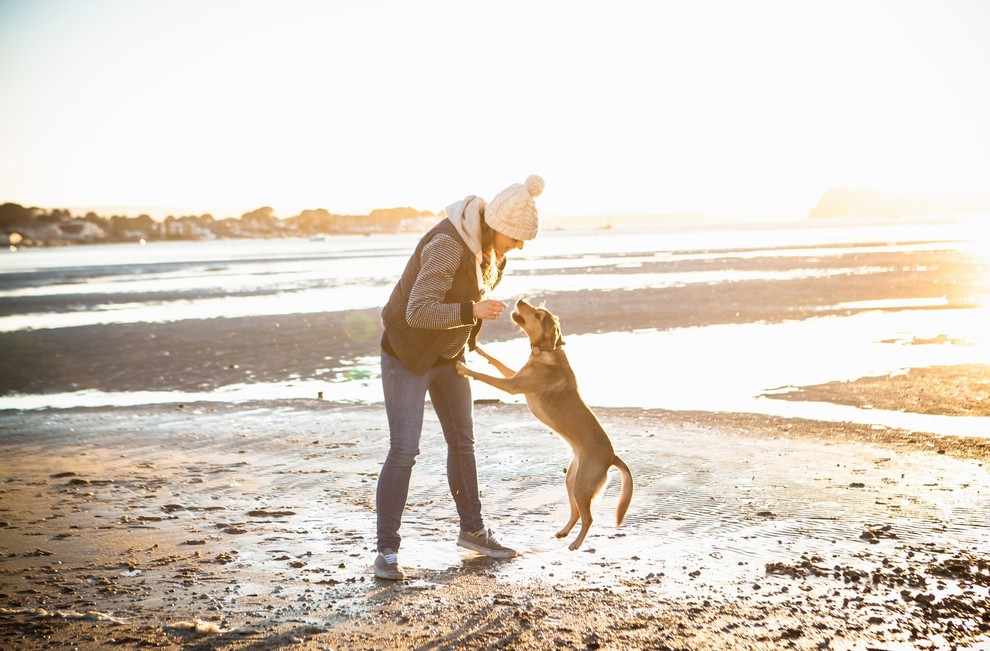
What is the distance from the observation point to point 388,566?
514 centimetres

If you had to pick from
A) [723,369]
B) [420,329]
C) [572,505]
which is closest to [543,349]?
[572,505]

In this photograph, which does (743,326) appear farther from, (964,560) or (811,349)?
(964,560)

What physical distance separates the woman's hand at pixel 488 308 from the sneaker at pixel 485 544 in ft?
4.73

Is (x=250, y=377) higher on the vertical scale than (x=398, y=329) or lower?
lower

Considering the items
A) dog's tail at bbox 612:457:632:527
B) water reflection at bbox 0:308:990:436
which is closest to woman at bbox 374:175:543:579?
dog's tail at bbox 612:457:632:527

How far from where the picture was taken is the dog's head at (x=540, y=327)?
19.7ft

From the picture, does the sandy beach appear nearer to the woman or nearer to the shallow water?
the woman

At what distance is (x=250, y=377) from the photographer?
1359cm

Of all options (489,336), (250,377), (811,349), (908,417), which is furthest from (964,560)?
(489,336)

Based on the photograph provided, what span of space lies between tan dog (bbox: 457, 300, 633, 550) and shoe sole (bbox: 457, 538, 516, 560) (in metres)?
0.37

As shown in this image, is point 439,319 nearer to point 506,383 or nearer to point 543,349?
point 506,383

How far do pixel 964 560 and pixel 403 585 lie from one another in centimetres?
314

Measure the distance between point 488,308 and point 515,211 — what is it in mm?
558

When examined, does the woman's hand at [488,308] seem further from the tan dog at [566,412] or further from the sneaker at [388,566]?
the sneaker at [388,566]
